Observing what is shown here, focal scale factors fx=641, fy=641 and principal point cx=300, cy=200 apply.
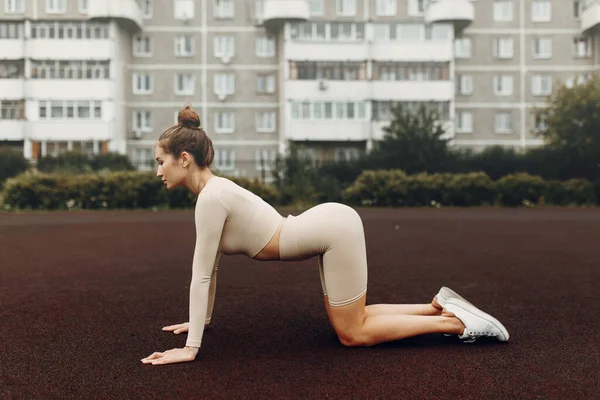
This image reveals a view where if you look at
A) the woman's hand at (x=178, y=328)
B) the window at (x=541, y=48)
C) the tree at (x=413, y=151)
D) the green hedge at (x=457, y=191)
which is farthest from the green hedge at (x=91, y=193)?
the window at (x=541, y=48)

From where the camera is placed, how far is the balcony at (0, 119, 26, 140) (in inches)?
1718

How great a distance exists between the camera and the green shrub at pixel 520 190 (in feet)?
82.2

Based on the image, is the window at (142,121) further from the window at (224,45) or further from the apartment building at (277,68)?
the window at (224,45)

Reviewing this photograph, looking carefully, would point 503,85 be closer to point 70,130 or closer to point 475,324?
point 70,130

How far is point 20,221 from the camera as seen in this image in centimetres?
1812

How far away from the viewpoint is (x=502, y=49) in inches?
1893

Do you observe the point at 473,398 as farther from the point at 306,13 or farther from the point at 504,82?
the point at 504,82

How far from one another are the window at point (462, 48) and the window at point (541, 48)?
192 inches

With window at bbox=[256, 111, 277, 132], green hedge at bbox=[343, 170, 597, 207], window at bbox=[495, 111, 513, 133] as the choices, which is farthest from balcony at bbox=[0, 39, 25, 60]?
window at bbox=[495, 111, 513, 133]

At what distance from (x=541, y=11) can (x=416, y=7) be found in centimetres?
984

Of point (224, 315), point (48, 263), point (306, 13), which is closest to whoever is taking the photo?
point (224, 315)

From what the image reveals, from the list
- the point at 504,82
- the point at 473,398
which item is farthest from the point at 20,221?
the point at 504,82

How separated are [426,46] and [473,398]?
43422 mm

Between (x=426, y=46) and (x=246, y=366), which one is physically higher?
(x=426, y=46)
